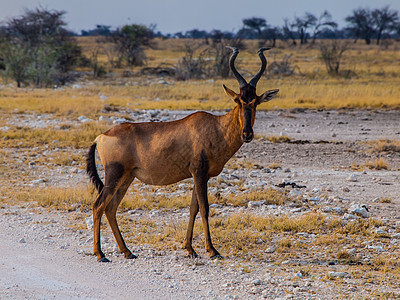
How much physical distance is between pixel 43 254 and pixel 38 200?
2.51m

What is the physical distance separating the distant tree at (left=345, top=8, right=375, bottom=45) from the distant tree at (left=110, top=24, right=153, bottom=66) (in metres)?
37.4

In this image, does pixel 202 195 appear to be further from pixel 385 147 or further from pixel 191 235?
pixel 385 147

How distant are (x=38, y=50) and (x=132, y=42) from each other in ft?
59.8

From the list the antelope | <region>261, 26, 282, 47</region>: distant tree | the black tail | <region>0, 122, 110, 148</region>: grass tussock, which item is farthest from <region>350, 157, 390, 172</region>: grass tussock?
<region>261, 26, 282, 47</region>: distant tree

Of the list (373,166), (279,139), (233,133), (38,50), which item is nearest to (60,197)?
(233,133)

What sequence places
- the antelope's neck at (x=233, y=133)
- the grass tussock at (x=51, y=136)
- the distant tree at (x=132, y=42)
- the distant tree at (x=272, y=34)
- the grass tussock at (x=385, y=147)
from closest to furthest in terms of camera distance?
the antelope's neck at (x=233, y=133) → the grass tussock at (x=385, y=147) → the grass tussock at (x=51, y=136) → the distant tree at (x=132, y=42) → the distant tree at (x=272, y=34)

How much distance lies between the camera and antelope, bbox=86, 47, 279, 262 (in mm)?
6523

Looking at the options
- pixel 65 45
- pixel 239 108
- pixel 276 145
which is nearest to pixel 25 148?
pixel 276 145

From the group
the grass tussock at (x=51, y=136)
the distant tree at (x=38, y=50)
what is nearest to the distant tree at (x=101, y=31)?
the distant tree at (x=38, y=50)

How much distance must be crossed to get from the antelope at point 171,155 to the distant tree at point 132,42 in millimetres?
39244

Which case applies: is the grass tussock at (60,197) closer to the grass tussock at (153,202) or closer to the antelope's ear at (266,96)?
the grass tussock at (153,202)

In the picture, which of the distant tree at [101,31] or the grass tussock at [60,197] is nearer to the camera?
the grass tussock at [60,197]

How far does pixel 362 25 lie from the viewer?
263ft

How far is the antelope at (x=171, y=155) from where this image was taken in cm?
652
